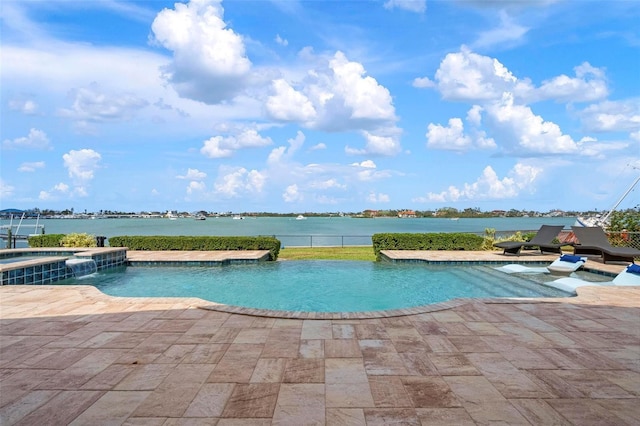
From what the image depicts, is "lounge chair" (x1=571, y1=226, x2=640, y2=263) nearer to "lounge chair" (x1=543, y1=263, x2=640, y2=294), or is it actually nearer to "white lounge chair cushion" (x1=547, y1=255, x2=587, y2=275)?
"white lounge chair cushion" (x1=547, y1=255, x2=587, y2=275)

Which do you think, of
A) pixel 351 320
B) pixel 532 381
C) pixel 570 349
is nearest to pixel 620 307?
pixel 570 349

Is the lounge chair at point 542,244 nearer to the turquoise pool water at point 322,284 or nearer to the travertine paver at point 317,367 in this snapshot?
the turquoise pool water at point 322,284

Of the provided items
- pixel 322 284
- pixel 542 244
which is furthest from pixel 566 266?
→ pixel 322 284

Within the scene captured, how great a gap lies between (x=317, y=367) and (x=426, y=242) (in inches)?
488

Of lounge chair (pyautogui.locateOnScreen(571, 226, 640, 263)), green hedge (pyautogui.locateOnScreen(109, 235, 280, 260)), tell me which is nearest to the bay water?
green hedge (pyautogui.locateOnScreen(109, 235, 280, 260))

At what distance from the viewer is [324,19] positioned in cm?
1307

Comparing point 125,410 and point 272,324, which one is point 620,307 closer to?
point 272,324

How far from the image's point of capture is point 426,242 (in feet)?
50.8

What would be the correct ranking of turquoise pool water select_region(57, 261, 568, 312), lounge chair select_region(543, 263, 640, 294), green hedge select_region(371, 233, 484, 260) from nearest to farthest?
turquoise pool water select_region(57, 261, 568, 312) < lounge chair select_region(543, 263, 640, 294) < green hedge select_region(371, 233, 484, 260)

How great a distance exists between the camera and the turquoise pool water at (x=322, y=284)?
8.27m

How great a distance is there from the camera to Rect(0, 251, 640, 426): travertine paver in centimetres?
298

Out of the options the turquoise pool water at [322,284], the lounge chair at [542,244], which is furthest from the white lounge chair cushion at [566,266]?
the lounge chair at [542,244]

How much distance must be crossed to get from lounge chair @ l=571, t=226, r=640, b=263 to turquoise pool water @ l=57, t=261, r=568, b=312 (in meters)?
2.64

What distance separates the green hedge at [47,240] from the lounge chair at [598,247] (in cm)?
1861
